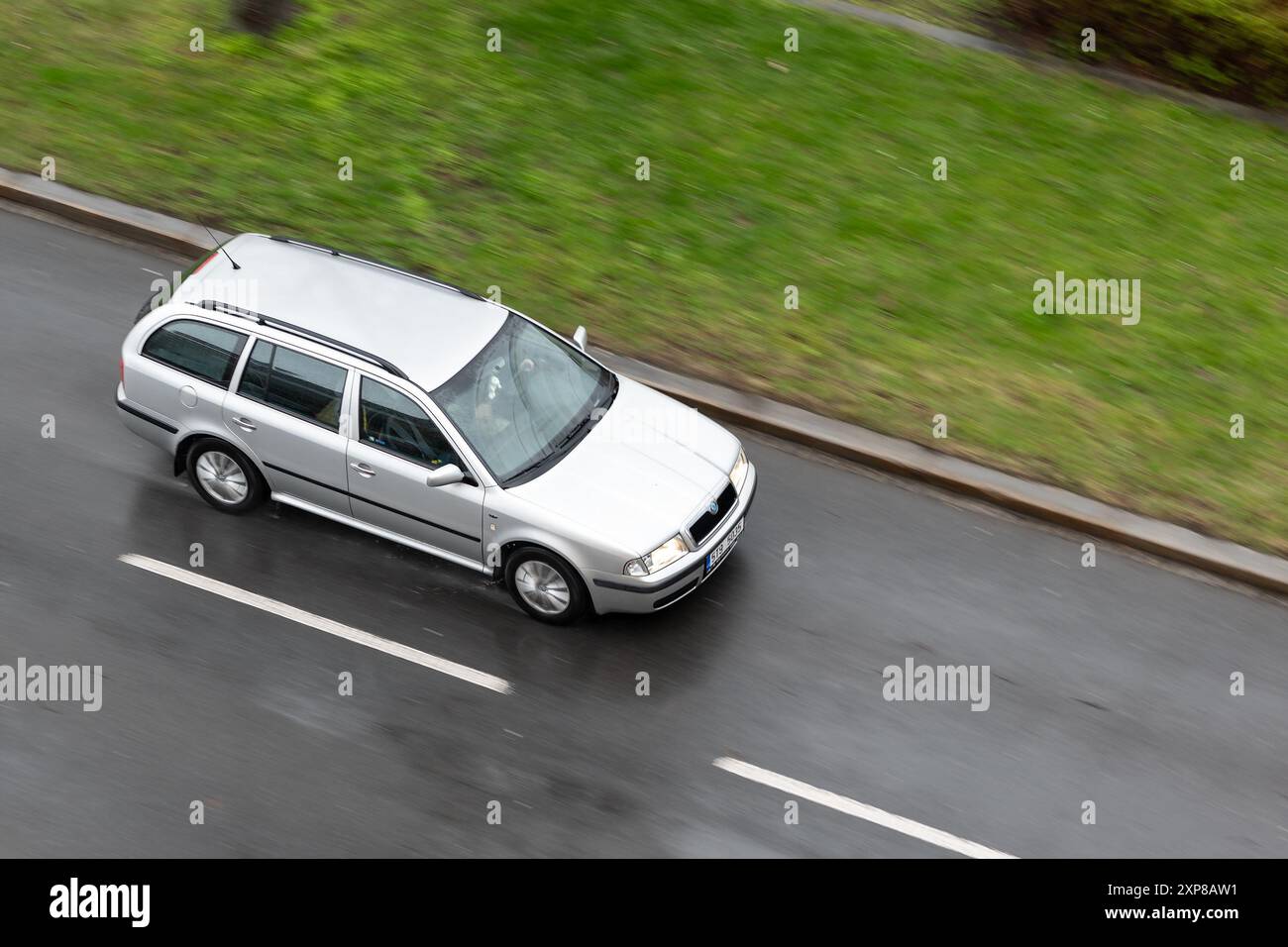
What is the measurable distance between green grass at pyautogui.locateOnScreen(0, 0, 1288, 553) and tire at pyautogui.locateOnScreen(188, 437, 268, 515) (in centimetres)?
257

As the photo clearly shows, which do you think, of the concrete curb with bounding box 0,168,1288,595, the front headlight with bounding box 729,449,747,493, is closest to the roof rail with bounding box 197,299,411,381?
the front headlight with bounding box 729,449,747,493

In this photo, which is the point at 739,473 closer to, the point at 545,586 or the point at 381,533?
the point at 545,586

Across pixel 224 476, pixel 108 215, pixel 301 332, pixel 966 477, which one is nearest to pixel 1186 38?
pixel 966 477

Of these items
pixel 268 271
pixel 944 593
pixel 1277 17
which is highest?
pixel 1277 17

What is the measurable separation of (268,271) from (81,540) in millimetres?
2450

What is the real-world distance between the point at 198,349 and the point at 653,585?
3800 mm

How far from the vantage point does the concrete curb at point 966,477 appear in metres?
10.7

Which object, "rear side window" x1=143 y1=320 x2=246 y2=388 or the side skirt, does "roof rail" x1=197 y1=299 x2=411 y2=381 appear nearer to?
"rear side window" x1=143 y1=320 x2=246 y2=388

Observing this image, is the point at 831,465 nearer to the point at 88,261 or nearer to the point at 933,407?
the point at 933,407

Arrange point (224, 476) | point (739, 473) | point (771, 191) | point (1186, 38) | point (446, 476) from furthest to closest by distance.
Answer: point (1186, 38), point (771, 191), point (224, 476), point (739, 473), point (446, 476)

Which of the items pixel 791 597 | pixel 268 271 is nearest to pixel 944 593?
pixel 791 597

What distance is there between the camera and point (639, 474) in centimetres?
969

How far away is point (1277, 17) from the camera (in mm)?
14242
